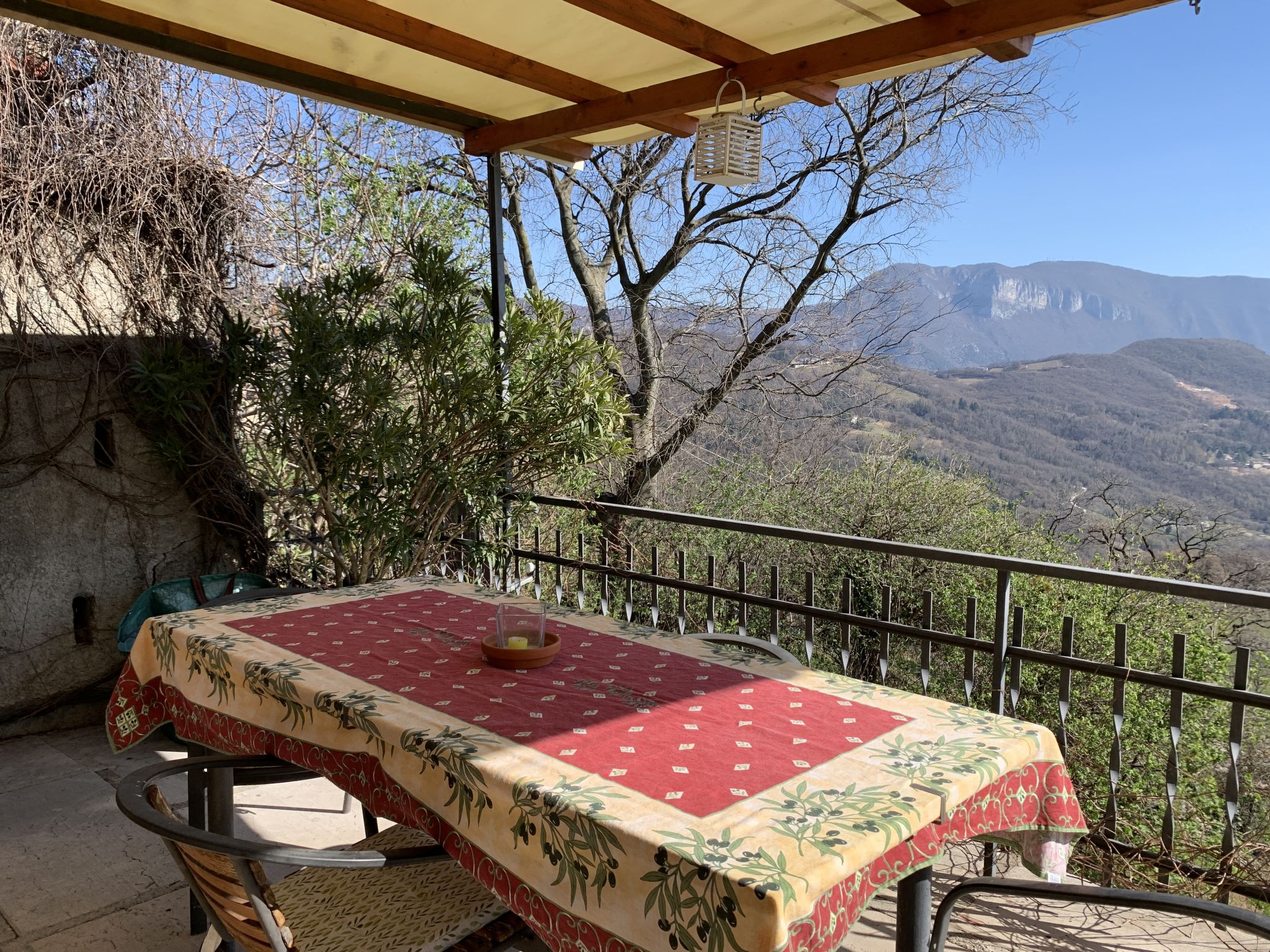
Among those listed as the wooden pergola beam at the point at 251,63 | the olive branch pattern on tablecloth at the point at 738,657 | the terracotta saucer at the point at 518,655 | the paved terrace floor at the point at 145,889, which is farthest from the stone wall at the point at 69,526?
the olive branch pattern on tablecloth at the point at 738,657

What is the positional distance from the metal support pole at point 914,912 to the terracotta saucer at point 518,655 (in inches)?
33.5

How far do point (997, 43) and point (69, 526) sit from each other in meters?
3.90

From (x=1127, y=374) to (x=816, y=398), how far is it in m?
5.63

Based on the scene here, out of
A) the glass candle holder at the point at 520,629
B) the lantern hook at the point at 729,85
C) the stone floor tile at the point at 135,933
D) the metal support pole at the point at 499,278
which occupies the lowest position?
the stone floor tile at the point at 135,933

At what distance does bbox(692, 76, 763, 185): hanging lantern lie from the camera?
2.80 metres

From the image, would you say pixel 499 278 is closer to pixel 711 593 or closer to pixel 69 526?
pixel 711 593

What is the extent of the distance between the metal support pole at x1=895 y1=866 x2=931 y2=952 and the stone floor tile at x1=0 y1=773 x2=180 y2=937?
6.98 feet

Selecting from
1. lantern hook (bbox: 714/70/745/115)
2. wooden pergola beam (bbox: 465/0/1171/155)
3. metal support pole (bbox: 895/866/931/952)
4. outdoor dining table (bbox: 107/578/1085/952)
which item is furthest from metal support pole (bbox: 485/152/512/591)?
metal support pole (bbox: 895/866/931/952)

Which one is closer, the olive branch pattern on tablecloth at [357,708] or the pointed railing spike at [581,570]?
the olive branch pattern on tablecloth at [357,708]

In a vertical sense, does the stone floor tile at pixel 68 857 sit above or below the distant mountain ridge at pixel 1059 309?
below

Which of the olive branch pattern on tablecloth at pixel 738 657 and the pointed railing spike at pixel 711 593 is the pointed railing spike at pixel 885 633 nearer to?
the pointed railing spike at pixel 711 593

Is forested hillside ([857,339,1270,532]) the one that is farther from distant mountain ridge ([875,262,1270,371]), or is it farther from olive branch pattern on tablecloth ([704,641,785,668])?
olive branch pattern on tablecloth ([704,641,785,668])

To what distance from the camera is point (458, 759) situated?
144cm

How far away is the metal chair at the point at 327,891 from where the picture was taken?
1.35 meters
